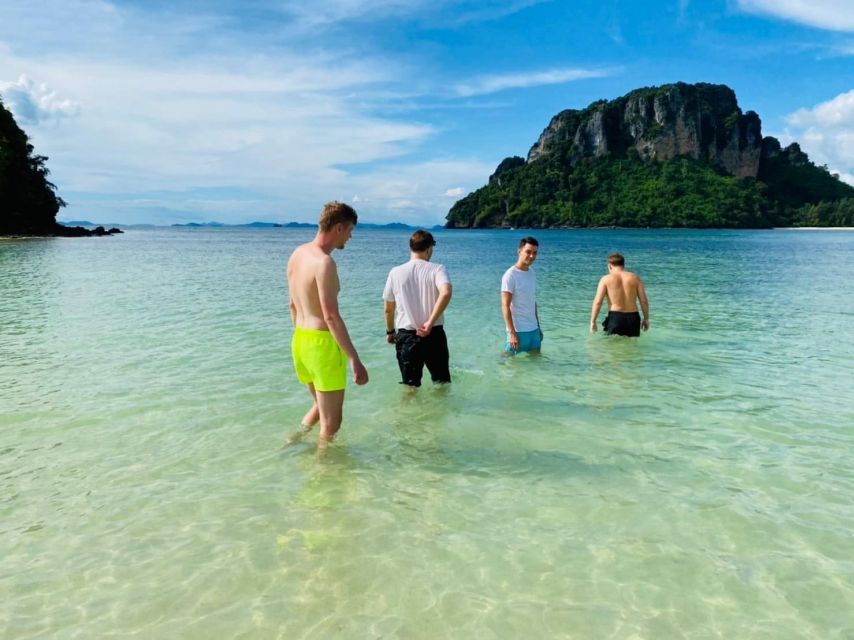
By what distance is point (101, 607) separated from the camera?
339 cm

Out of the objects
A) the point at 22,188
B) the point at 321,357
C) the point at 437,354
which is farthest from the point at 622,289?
the point at 22,188

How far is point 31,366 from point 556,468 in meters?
8.64

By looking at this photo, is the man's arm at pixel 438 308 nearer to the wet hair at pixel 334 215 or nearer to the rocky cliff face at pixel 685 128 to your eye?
the wet hair at pixel 334 215

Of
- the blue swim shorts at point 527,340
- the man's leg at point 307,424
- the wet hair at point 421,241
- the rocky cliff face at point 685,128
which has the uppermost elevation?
the rocky cliff face at point 685,128

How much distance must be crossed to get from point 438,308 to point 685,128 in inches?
7833

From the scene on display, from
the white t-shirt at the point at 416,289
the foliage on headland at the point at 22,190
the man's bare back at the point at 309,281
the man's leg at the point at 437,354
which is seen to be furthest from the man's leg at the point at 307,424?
the foliage on headland at the point at 22,190

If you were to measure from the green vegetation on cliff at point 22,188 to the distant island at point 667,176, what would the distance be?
12649 centimetres

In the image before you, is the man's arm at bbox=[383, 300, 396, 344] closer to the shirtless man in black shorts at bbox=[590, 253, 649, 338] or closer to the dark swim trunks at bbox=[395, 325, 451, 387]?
the dark swim trunks at bbox=[395, 325, 451, 387]

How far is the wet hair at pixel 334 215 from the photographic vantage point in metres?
4.66

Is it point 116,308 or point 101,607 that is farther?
point 116,308

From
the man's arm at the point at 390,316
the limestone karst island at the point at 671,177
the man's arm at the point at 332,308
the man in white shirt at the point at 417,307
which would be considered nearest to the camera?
the man's arm at the point at 332,308

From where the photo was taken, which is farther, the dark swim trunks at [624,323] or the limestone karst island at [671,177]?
the limestone karst island at [671,177]

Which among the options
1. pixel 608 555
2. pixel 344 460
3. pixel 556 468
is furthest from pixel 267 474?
pixel 608 555

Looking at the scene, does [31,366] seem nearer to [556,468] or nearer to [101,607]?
[101,607]
